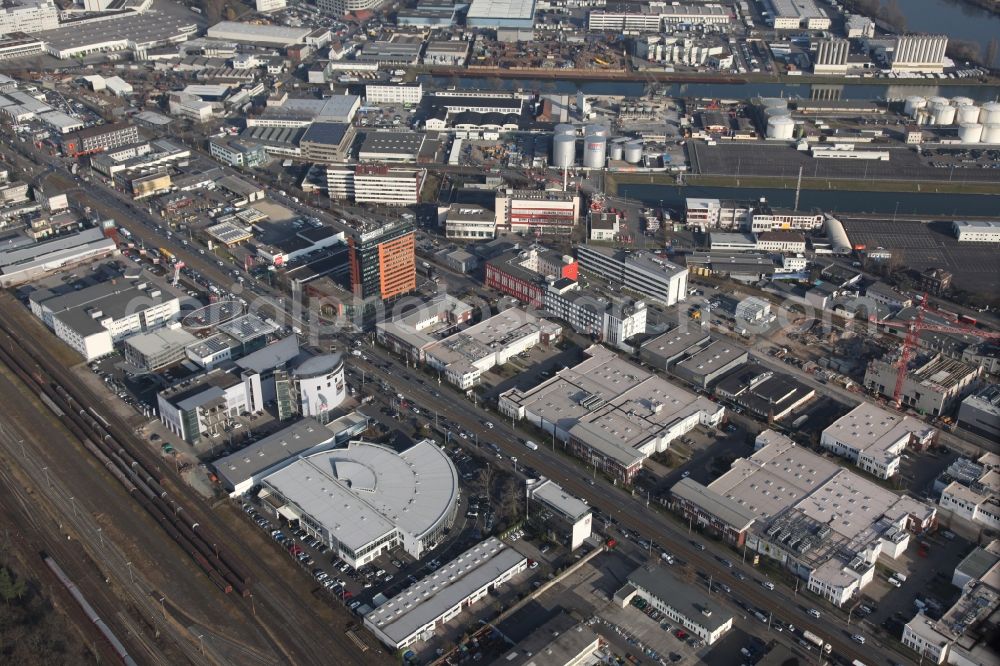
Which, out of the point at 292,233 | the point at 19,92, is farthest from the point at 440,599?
the point at 19,92

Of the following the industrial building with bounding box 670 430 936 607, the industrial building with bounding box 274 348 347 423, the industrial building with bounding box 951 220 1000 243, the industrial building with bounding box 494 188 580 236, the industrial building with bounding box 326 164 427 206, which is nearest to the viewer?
the industrial building with bounding box 670 430 936 607

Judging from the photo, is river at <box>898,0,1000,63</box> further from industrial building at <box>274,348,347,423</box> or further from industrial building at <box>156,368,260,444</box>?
industrial building at <box>156,368,260,444</box>

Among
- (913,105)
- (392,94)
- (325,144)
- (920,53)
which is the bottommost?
(325,144)

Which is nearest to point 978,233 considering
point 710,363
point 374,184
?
point 710,363

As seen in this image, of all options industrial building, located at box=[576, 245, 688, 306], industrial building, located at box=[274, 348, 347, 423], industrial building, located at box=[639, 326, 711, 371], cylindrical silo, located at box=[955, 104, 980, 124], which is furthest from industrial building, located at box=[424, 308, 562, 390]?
cylindrical silo, located at box=[955, 104, 980, 124]

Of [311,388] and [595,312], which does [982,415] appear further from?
[311,388]

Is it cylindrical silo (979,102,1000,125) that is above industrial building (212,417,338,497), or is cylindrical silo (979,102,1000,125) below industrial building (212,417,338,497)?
above

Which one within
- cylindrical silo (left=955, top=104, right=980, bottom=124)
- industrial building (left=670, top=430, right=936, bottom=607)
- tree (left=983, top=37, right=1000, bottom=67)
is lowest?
industrial building (left=670, top=430, right=936, bottom=607)
